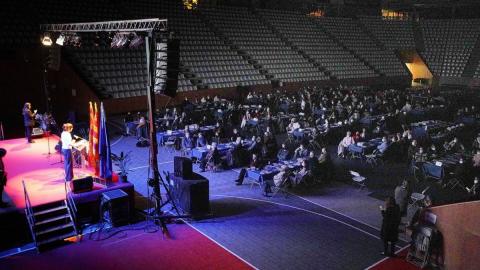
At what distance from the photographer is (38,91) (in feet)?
69.9

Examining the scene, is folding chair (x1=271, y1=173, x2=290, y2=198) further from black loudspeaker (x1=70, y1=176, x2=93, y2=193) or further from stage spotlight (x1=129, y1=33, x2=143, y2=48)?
stage spotlight (x1=129, y1=33, x2=143, y2=48)

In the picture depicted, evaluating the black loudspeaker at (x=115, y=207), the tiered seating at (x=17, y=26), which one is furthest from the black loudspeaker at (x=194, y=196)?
the tiered seating at (x=17, y=26)

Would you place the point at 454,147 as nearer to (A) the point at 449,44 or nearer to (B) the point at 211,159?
(B) the point at 211,159

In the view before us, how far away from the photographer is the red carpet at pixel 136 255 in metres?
8.91

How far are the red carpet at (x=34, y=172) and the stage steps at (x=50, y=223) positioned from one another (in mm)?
206

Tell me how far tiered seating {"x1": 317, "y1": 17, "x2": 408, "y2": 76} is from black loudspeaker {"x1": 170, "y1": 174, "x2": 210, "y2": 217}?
32689 millimetres

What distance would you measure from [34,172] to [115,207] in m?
3.79

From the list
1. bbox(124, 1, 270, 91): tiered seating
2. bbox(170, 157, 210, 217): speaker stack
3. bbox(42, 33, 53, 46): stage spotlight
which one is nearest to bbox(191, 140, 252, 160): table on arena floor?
bbox(170, 157, 210, 217): speaker stack

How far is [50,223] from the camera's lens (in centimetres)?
1024

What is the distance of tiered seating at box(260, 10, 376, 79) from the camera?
36.9 meters

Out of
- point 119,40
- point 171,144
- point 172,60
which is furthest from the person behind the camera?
point 171,144

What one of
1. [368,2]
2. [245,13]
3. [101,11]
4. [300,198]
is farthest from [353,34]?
[300,198]

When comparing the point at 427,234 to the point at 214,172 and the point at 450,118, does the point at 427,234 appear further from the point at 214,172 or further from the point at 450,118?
the point at 450,118

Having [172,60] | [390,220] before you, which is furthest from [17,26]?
[390,220]
